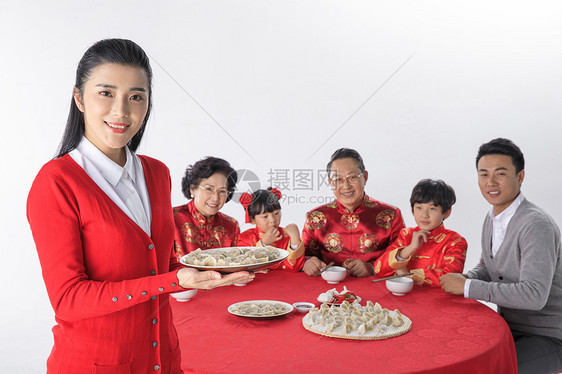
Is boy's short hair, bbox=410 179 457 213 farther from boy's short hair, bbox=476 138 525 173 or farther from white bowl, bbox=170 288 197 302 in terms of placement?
white bowl, bbox=170 288 197 302

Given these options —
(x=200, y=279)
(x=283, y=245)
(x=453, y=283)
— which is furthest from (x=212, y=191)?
(x=200, y=279)

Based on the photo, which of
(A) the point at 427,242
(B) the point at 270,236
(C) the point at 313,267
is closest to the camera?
(C) the point at 313,267

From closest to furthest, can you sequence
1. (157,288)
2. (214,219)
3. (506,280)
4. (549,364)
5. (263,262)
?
1. (157,288)
2. (263,262)
3. (549,364)
4. (506,280)
5. (214,219)

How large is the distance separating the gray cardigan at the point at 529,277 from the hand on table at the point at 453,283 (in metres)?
0.04

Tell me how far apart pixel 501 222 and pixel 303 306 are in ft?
3.34

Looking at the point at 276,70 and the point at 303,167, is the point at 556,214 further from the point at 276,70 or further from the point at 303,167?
the point at 276,70

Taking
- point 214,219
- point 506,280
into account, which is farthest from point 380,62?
point 506,280

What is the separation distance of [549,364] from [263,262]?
1.38 m

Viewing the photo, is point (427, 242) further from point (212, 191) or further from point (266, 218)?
point (212, 191)

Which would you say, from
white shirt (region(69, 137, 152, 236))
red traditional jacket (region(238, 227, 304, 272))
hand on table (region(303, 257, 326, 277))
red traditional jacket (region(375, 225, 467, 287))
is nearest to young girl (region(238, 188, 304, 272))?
red traditional jacket (region(238, 227, 304, 272))

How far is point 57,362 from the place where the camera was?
1.11m

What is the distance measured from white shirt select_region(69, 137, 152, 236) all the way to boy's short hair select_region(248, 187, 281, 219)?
148 centimetres

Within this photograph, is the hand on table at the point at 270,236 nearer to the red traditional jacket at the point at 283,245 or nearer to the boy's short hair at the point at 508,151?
the red traditional jacket at the point at 283,245

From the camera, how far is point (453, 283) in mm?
2055
